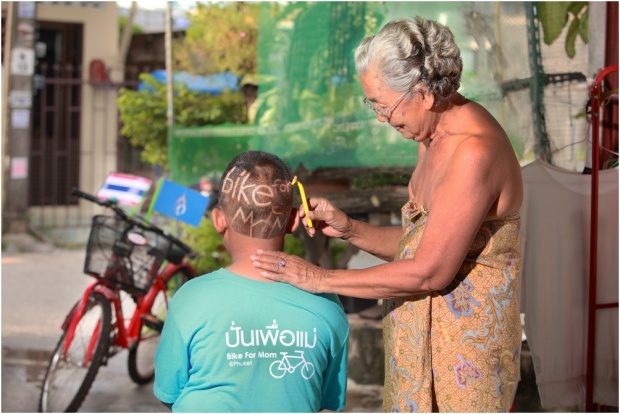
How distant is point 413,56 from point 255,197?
0.56 metres

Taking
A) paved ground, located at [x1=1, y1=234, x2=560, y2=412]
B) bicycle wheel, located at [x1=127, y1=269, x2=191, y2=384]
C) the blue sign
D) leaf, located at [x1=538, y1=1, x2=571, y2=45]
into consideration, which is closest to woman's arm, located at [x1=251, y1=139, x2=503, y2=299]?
leaf, located at [x1=538, y1=1, x2=571, y2=45]

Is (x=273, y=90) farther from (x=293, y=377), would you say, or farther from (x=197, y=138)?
(x=293, y=377)

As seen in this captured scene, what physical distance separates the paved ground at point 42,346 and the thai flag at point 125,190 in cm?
113

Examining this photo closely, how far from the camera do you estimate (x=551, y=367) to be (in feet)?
11.5

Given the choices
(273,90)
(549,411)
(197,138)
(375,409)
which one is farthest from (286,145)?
(549,411)

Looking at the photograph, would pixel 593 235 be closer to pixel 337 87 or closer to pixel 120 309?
pixel 337 87

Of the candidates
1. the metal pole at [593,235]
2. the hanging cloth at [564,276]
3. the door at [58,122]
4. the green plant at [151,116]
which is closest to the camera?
the metal pole at [593,235]

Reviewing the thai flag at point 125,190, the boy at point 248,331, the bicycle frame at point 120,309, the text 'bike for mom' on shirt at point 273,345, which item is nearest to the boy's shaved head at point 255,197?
the boy at point 248,331

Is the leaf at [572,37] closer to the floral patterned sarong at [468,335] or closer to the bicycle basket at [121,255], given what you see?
the floral patterned sarong at [468,335]

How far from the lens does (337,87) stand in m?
4.54

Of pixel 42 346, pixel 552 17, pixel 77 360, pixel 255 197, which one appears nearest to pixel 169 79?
pixel 42 346

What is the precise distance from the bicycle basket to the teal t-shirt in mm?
2351

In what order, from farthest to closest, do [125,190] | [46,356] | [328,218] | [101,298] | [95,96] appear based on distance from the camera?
[95,96]
[46,356]
[125,190]
[101,298]
[328,218]

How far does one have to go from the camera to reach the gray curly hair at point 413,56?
2.21 meters
